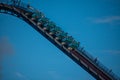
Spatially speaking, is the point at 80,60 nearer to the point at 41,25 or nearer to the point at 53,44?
the point at 53,44

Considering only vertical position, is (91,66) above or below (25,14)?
below

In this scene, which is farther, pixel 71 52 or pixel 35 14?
pixel 35 14

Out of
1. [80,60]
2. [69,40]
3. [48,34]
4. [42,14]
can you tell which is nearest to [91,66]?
[80,60]

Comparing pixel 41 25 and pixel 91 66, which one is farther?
pixel 41 25

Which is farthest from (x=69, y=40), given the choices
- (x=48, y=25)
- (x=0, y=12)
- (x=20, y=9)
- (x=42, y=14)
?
(x=0, y=12)

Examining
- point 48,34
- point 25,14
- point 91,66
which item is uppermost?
point 25,14

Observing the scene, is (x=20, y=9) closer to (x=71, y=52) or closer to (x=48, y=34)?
(x=48, y=34)
